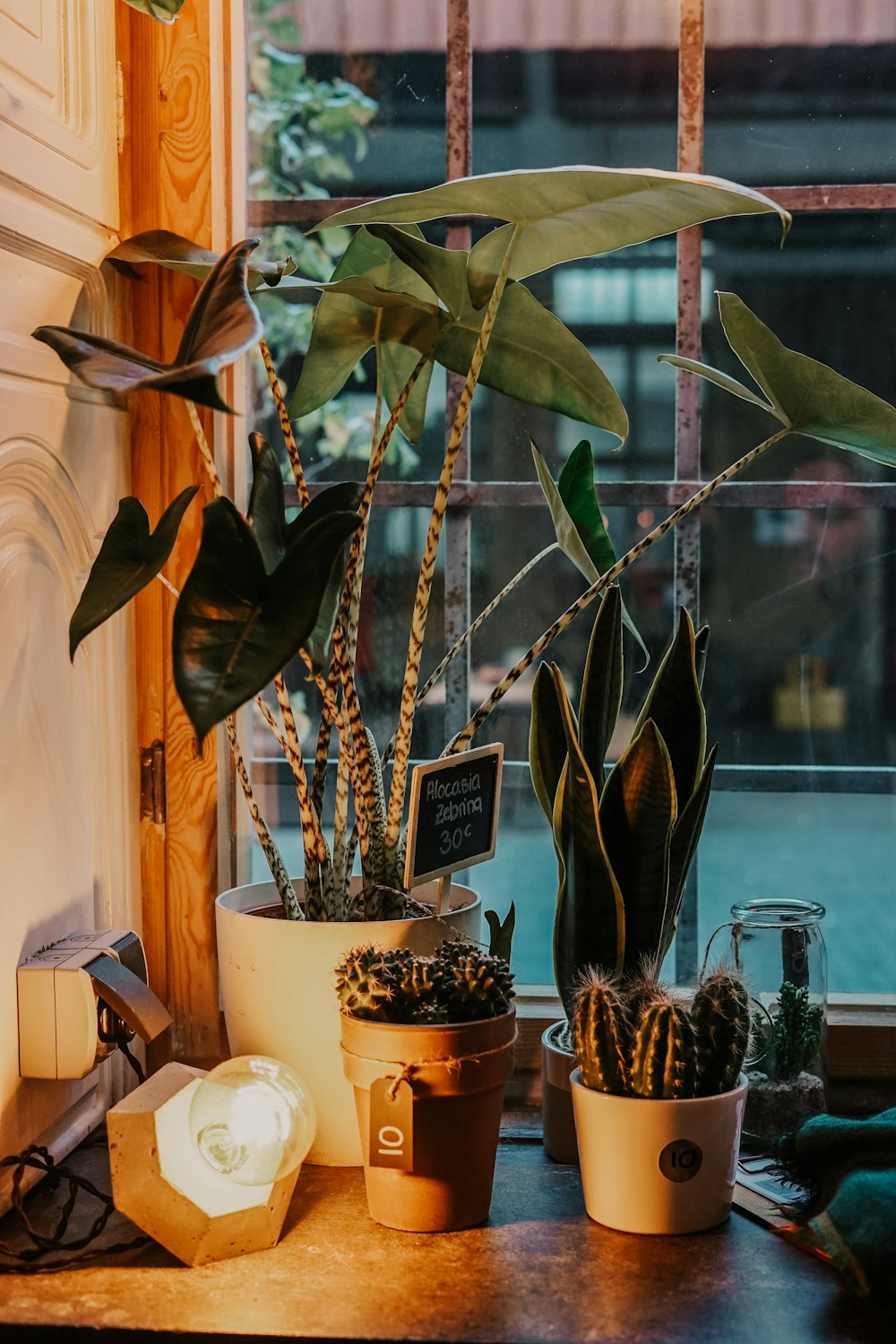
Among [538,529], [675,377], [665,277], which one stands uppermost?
[665,277]

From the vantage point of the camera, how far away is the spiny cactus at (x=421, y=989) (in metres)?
1.17

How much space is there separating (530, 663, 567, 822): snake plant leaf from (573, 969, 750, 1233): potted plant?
10.5 inches

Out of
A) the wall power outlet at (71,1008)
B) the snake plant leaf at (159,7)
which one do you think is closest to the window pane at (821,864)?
the wall power outlet at (71,1008)

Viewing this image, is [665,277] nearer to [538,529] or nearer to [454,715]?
[538,529]

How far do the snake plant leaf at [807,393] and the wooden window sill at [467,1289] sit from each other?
0.78 metres

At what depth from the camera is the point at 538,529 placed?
5.31 feet

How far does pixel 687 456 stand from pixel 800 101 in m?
0.44

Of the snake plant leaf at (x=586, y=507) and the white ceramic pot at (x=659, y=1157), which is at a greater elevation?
the snake plant leaf at (x=586, y=507)

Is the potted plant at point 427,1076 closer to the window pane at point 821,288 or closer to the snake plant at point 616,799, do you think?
the snake plant at point 616,799

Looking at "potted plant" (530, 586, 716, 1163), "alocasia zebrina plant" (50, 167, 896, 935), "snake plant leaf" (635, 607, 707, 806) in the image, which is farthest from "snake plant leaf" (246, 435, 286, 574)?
"snake plant leaf" (635, 607, 707, 806)

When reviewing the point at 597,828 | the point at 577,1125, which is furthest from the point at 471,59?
the point at 577,1125

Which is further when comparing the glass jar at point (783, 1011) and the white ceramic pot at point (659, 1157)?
the glass jar at point (783, 1011)

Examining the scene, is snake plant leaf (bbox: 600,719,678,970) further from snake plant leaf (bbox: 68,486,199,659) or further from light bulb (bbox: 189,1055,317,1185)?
snake plant leaf (bbox: 68,486,199,659)

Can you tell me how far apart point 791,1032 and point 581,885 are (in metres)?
0.29
